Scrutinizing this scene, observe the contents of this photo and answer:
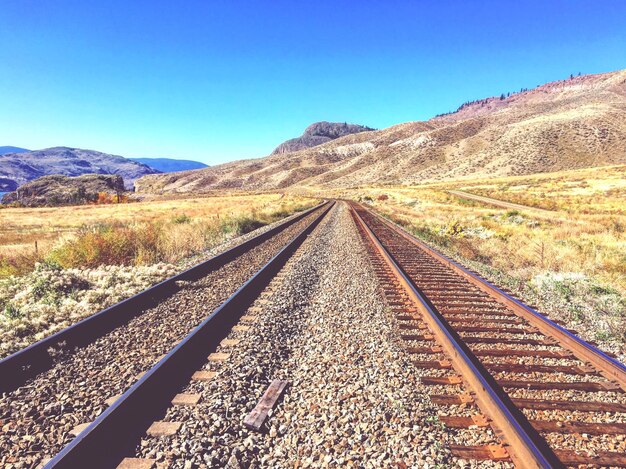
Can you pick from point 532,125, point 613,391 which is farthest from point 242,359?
point 532,125

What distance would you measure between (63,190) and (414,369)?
120 meters

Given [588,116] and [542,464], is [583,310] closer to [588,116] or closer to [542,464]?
[542,464]

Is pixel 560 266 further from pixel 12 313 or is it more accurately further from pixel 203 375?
pixel 12 313

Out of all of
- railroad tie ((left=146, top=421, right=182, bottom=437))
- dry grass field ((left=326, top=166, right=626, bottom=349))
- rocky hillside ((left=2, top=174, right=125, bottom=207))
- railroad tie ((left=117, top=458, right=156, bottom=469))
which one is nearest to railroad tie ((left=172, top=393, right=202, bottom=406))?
railroad tie ((left=146, top=421, right=182, bottom=437))

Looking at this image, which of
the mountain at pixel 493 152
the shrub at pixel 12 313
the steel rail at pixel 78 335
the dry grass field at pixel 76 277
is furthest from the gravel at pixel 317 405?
the mountain at pixel 493 152

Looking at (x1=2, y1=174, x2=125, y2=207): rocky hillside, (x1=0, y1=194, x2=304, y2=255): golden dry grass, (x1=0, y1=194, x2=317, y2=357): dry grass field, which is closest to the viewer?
(x1=0, y1=194, x2=317, y2=357): dry grass field

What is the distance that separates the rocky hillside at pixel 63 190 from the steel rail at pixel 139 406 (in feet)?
328

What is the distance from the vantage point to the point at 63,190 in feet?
322

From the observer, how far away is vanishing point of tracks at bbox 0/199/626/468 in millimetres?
2857

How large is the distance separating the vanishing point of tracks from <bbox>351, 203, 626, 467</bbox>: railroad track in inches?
0.5

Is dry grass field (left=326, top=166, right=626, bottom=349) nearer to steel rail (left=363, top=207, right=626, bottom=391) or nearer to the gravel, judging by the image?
steel rail (left=363, top=207, right=626, bottom=391)

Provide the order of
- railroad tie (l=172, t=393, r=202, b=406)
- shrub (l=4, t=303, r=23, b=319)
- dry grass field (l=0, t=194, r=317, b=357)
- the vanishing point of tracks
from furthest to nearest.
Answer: shrub (l=4, t=303, r=23, b=319) → dry grass field (l=0, t=194, r=317, b=357) → railroad tie (l=172, t=393, r=202, b=406) → the vanishing point of tracks

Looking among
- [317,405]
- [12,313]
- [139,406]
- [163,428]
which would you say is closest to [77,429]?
[139,406]

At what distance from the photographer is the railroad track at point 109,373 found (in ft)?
9.86
